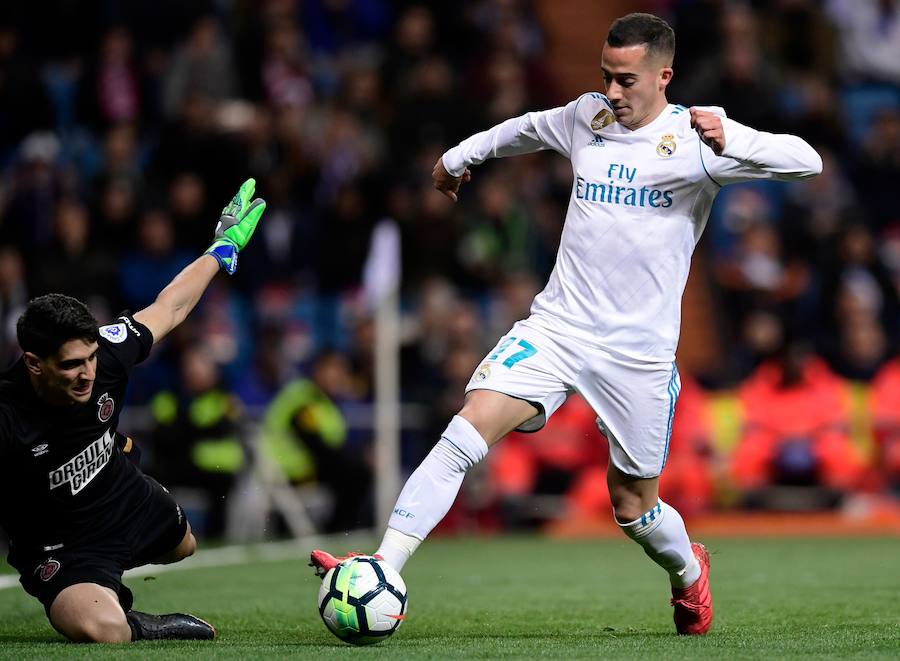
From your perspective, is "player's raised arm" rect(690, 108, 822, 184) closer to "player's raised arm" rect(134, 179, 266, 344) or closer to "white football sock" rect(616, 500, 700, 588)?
"white football sock" rect(616, 500, 700, 588)

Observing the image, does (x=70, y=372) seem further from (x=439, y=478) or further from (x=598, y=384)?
(x=598, y=384)

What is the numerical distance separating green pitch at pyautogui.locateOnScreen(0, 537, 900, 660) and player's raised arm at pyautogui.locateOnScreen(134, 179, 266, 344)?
133cm

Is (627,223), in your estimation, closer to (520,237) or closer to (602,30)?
(520,237)

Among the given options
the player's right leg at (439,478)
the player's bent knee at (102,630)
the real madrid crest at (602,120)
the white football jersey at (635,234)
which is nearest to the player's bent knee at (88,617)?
the player's bent knee at (102,630)

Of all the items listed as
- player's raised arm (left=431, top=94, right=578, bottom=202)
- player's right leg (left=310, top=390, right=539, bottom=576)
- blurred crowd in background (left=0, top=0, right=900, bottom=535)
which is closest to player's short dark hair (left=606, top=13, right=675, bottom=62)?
player's raised arm (left=431, top=94, right=578, bottom=202)

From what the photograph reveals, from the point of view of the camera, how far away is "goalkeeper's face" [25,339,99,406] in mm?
5863

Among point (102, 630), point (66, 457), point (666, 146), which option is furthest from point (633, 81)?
point (102, 630)

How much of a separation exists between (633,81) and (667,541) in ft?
6.08

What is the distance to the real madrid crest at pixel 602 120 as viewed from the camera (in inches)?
251

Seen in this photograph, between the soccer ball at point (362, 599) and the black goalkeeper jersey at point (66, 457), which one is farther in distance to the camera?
the black goalkeeper jersey at point (66, 457)

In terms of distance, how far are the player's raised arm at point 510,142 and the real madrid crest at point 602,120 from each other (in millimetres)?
105

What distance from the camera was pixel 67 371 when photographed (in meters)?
5.89

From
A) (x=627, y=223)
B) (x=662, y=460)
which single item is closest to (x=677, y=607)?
(x=662, y=460)

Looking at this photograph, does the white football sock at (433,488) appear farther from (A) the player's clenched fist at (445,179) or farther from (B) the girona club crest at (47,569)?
(B) the girona club crest at (47,569)
